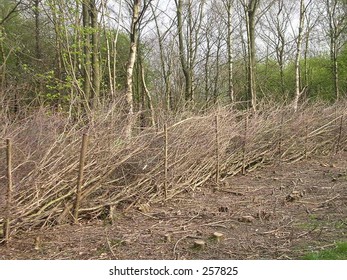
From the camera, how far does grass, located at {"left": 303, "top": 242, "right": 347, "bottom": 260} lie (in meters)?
3.36

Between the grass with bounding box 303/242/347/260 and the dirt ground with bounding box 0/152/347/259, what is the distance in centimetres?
11

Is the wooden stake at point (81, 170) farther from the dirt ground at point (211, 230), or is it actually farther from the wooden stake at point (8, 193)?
the wooden stake at point (8, 193)

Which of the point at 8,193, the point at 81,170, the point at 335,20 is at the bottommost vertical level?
the point at 8,193

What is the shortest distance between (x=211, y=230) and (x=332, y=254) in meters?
1.44

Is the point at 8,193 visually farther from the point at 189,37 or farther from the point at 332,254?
the point at 189,37

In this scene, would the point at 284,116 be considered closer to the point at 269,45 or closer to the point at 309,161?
the point at 309,161

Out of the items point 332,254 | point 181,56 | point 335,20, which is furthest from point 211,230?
point 335,20

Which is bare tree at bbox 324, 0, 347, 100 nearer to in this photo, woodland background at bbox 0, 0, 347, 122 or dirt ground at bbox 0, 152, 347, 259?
woodland background at bbox 0, 0, 347, 122

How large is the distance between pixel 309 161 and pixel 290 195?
4.09 meters

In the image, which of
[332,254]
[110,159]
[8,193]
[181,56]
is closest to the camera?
[332,254]

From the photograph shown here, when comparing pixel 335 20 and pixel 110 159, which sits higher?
pixel 335 20

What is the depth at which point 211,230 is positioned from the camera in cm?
438

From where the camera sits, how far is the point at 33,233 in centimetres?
417
